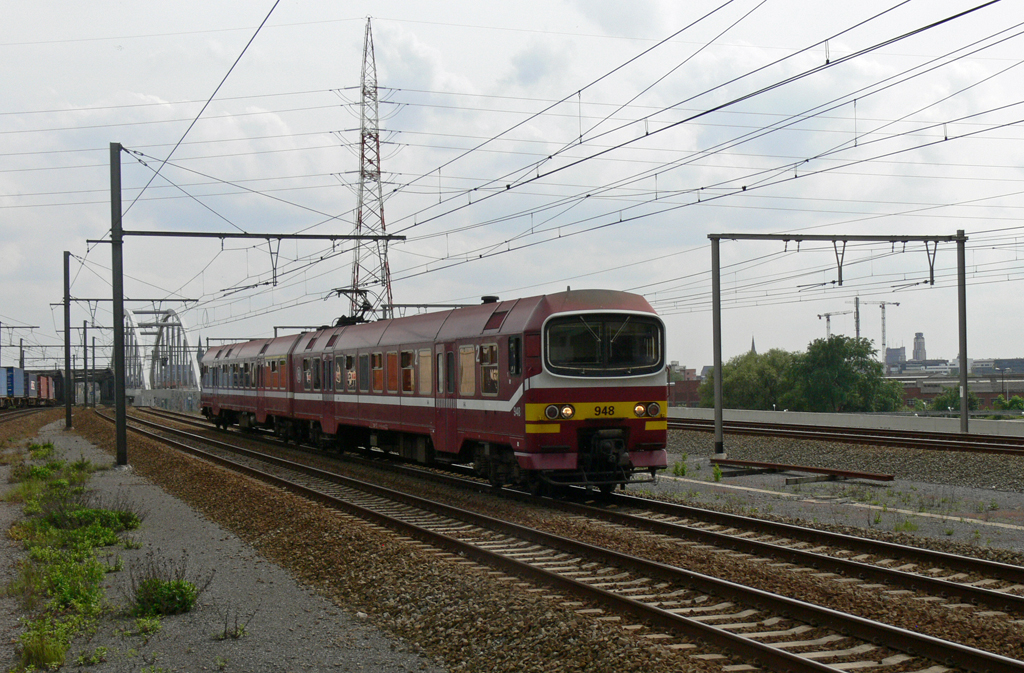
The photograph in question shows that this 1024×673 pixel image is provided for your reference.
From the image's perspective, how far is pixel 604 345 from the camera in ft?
47.1

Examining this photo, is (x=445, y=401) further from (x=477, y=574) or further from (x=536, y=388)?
(x=477, y=574)

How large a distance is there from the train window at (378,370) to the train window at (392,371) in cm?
45

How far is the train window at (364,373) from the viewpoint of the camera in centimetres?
2116

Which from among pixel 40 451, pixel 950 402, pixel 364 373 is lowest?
pixel 950 402

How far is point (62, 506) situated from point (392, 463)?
903 cm

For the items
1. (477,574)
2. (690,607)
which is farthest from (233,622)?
(690,607)

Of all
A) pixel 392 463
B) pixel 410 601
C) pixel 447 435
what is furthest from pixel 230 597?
pixel 392 463

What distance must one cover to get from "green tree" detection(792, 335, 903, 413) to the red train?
65.3 meters

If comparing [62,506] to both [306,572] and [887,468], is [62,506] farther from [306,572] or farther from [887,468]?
[887,468]

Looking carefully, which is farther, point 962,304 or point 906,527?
point 962,304

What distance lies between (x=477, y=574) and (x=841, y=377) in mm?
75402

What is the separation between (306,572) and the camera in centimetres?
995

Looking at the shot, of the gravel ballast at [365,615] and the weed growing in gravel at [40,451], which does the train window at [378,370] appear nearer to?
the gravel ballast at [365,615]

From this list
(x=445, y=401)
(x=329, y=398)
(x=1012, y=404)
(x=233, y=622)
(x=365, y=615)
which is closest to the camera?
(x=233, y=622)
